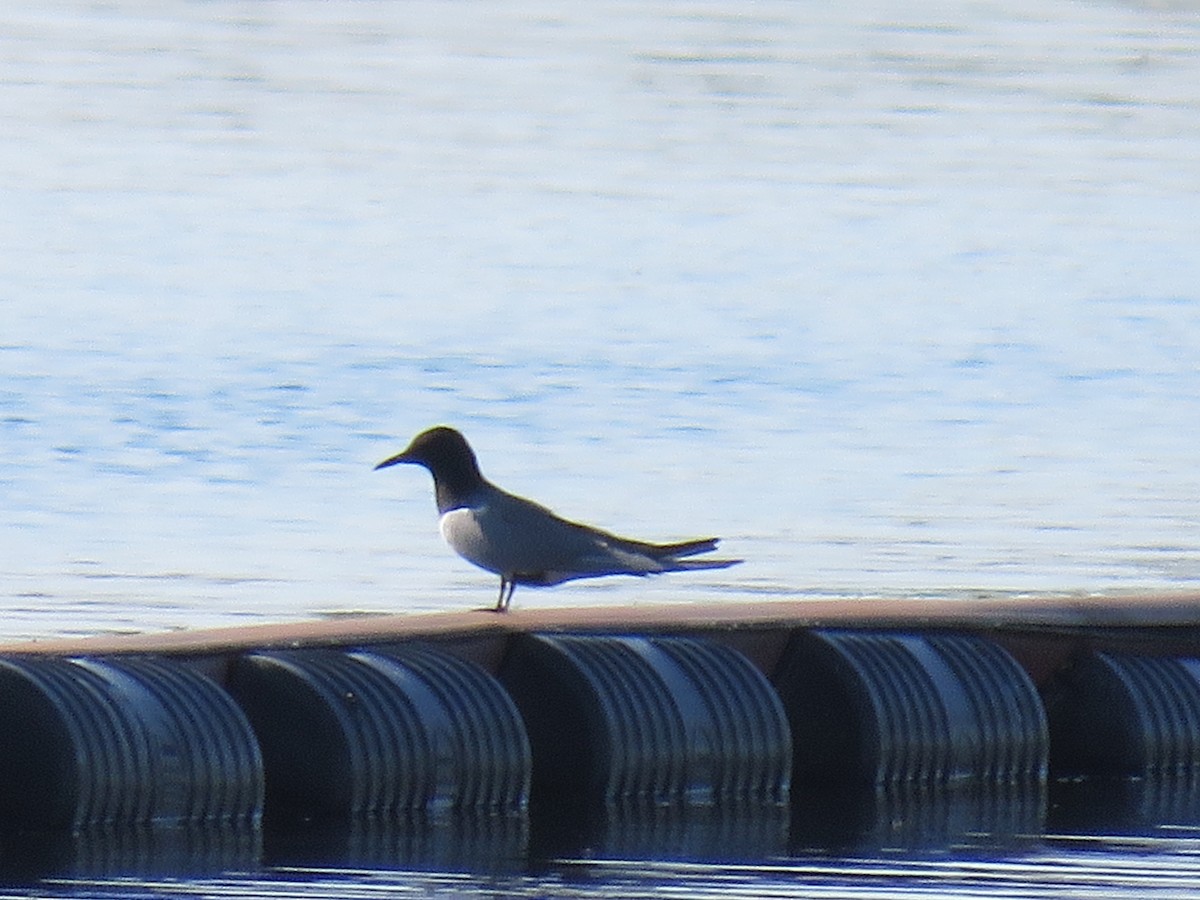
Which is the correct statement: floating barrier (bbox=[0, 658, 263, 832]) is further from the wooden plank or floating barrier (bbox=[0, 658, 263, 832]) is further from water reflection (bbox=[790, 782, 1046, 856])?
water reflection (bbox=[790, 782, 1046, 856])

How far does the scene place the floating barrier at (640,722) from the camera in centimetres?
1241

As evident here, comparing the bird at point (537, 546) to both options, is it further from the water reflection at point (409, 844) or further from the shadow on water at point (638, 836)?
the water reflection at point (409, 844)

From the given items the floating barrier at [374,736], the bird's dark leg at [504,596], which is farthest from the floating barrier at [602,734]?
the bird's dark leg at [504,596]

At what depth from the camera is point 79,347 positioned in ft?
85.9

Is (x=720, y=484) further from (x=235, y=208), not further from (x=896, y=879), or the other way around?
(x=235, y=208)

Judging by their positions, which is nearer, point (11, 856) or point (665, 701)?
point (11, 856)

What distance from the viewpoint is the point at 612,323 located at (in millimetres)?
28328

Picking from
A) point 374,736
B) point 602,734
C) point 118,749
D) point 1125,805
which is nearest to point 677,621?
point 602,734

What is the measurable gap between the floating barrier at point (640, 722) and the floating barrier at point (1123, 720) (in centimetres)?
149

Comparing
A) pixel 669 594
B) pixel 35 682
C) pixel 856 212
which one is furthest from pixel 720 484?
pixel 856 212

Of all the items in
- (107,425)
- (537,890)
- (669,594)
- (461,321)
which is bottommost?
(537,890)

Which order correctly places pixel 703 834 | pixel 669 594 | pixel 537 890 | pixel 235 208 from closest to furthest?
pixel 537 890 → pixel 703 834 → pixel 669 594 → pixel 235 208

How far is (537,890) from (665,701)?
180cm

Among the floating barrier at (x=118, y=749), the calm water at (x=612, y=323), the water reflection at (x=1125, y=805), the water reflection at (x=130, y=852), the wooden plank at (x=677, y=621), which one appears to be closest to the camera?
the water reflection at (x=130, y=852)
